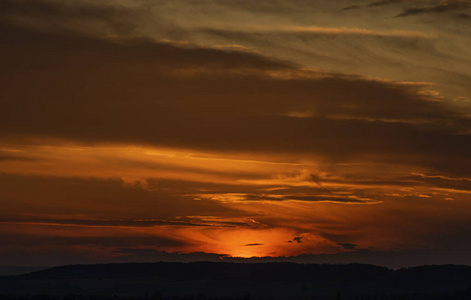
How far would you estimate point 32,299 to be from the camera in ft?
529

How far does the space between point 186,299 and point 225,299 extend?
1233cm

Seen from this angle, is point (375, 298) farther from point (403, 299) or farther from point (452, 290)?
point (452, 290)

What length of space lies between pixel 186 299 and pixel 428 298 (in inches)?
2264

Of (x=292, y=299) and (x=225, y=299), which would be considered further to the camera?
(x=292, y=299)

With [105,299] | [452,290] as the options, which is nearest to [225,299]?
[105,299]

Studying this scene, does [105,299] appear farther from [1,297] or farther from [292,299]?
[292,299]

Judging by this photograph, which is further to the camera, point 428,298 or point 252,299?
point 252,299

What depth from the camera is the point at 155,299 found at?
598ft

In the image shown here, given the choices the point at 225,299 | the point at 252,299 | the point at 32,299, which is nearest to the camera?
the point at 32,299

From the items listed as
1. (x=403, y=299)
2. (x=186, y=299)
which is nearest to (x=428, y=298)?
(x=403, y=299)

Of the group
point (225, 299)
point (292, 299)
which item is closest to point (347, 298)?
point (292, 299)

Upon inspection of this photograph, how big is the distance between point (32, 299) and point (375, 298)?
80643 millimetres

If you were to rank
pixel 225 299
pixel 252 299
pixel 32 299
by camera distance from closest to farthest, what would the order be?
pixel 32 299 < pixel 225 299 < pixel 252 299

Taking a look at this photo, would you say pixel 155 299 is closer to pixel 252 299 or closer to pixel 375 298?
pixel 252 299
